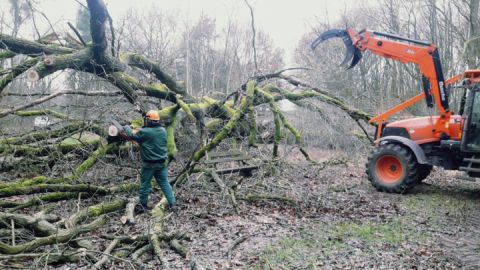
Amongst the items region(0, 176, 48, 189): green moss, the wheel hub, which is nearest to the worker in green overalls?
region(0, 176, 48, 189): green moss

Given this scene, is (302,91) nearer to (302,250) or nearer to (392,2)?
(302,250)

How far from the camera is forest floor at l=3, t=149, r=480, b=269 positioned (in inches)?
186

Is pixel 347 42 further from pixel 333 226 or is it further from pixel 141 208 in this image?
pixel 141 208

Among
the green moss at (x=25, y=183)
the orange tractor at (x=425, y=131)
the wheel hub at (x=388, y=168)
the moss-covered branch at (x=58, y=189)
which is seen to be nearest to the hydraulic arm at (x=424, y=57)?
the orange tractor at (x=425, y=131)

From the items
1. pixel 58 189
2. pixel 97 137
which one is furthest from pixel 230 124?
pixel 58 189

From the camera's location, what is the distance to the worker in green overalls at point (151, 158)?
6664 millimetres

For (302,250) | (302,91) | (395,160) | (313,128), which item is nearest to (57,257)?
(302,250)

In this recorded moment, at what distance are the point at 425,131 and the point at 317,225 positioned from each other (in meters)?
3.57

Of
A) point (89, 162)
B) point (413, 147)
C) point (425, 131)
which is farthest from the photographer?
point (425, 131)

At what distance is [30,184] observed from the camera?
619cm

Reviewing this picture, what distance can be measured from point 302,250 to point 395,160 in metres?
4.19

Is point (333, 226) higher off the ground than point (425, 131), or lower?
lower

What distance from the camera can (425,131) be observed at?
8180 mm

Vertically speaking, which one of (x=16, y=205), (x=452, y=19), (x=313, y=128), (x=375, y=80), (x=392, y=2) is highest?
(x=392, y=2)
